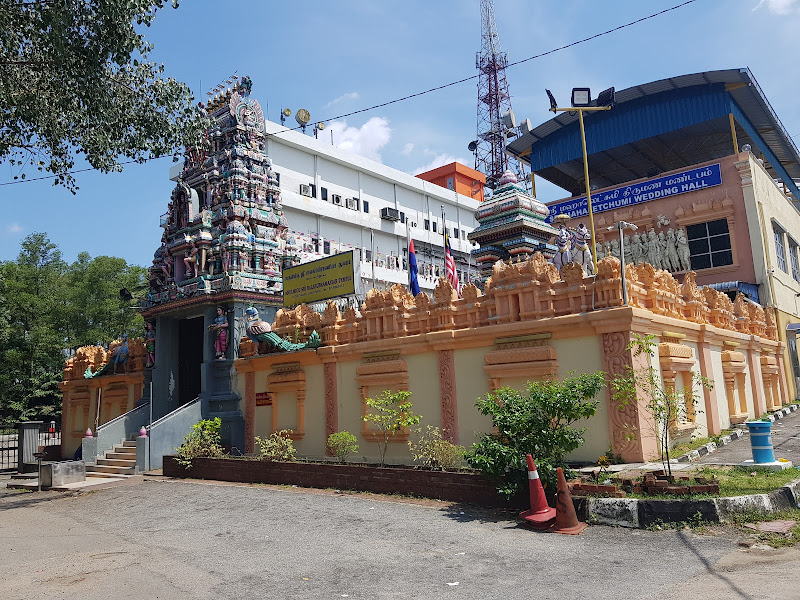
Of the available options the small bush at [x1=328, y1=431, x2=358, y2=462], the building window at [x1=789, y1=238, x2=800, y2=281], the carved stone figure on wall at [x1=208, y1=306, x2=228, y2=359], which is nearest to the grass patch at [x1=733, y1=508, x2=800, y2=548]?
the small bush at [x1=328, y1=431, x2=358, y2=462]

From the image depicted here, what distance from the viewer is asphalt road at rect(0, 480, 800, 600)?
594 cm

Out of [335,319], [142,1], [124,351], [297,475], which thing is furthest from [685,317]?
[124,351]

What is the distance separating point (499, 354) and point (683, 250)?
1718 centimetres

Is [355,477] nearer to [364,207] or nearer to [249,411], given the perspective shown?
[249,411]

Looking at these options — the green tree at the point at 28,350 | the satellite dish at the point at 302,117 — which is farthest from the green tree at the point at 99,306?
the satellite dish at the point at 302,117

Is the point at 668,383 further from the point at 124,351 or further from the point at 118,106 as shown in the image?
the point at 124,351

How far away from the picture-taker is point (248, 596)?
5.98 metres

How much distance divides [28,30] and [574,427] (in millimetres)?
12498

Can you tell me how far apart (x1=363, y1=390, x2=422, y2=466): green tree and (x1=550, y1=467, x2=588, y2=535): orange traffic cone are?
15.2 ft

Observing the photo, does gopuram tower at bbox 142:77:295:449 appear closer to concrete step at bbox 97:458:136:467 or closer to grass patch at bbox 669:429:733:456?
concrete step at bbox 97:458:136:467

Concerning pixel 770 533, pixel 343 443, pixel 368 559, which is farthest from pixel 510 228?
pixel 368 559

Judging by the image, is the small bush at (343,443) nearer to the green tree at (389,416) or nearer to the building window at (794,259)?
the green tree at (389,416)

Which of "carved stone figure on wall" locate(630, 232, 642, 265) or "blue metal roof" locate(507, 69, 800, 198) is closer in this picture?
"blue metal roof" locate(507, 69, 800, 198)

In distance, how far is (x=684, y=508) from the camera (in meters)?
7.75
